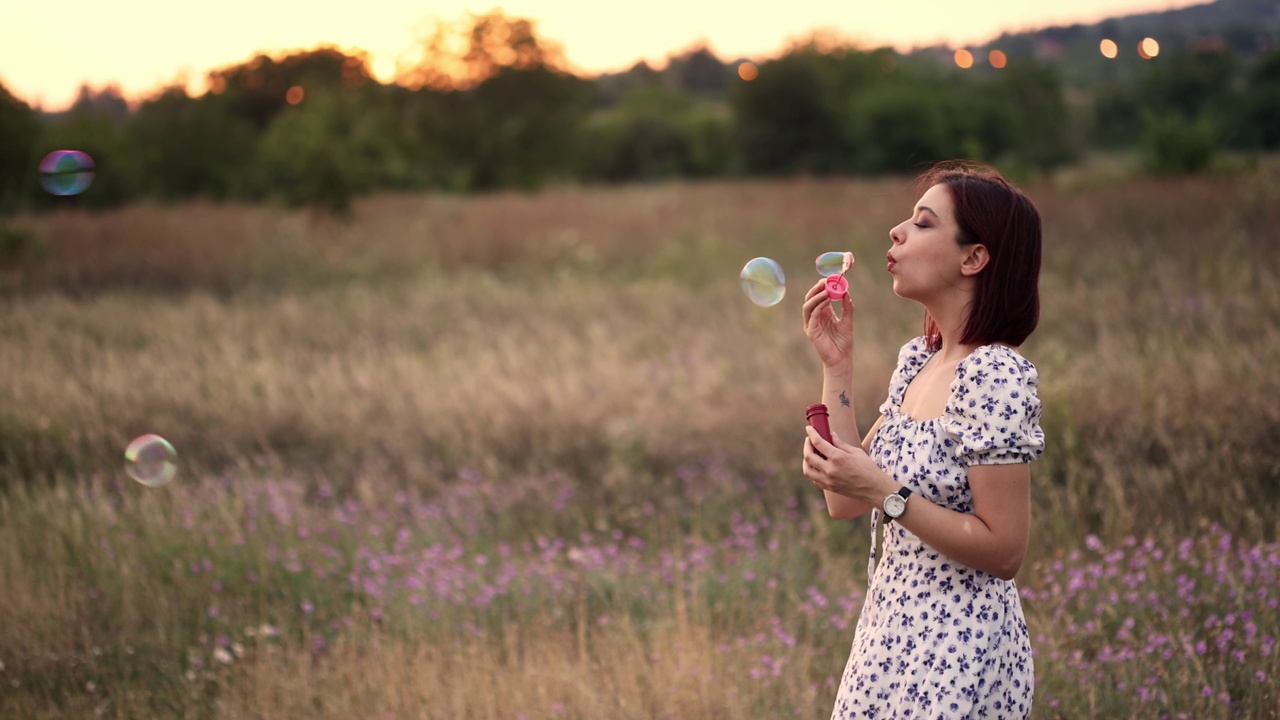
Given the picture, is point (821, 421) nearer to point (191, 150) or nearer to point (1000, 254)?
point (1000, 254)

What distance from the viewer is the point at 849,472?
6.06ft

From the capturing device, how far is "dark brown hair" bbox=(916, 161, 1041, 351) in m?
1.90

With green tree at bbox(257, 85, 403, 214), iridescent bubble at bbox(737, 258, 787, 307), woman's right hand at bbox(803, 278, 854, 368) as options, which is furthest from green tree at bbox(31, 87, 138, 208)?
woman's right hand at bbox(803, 278, 854, 368)

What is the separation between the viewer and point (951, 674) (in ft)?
6.16

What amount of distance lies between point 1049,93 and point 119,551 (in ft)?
204

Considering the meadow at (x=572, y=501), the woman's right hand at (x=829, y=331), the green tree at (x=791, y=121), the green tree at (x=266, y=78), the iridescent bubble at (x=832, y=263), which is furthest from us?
the green tree at (x=266, y=78)

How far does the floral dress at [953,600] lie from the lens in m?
1.83

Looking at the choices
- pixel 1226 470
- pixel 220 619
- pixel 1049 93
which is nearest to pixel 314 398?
pixel 220 619

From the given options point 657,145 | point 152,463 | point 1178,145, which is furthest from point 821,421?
point 657,145

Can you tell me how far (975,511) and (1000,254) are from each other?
19.6 inches

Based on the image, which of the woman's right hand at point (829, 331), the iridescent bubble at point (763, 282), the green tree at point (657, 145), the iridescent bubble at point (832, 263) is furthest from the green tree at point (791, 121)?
the woman's right hand at point (829, 331)

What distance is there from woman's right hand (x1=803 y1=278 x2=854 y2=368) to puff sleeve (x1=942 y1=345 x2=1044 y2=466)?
328 mm

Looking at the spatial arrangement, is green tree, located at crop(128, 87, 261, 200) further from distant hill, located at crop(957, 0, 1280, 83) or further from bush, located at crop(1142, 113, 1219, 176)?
distant hill, located at crop(957, 0, 1280, 83)

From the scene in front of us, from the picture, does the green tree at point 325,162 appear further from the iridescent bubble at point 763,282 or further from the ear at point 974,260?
the ear at point 974,260
